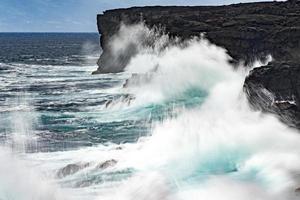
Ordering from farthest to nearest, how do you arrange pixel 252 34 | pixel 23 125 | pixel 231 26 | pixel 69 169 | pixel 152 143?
pixel 231 26 → pixel 252 34 → pixel 23 125 → pixel 152 143 → pixel 69 169

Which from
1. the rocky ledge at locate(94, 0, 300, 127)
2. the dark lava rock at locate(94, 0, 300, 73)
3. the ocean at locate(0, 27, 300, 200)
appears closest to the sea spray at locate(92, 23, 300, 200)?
the ocean at locate(0, 27, 300, 200)

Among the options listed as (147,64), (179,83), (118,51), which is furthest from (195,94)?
(118,51)

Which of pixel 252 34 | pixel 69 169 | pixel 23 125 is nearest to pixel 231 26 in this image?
pixel 252 34

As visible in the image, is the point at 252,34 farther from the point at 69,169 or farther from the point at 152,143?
the point at 69,169

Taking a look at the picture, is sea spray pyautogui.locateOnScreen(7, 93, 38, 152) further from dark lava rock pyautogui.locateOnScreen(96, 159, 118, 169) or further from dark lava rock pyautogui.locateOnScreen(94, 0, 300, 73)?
dark lava rock pyautogui.locateOnScreen(94, 0, 300, 73)

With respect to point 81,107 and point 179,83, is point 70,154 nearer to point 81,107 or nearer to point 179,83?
point 81,107

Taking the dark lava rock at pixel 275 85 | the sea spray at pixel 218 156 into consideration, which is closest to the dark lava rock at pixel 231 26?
the sea spray at pixel 218 156
